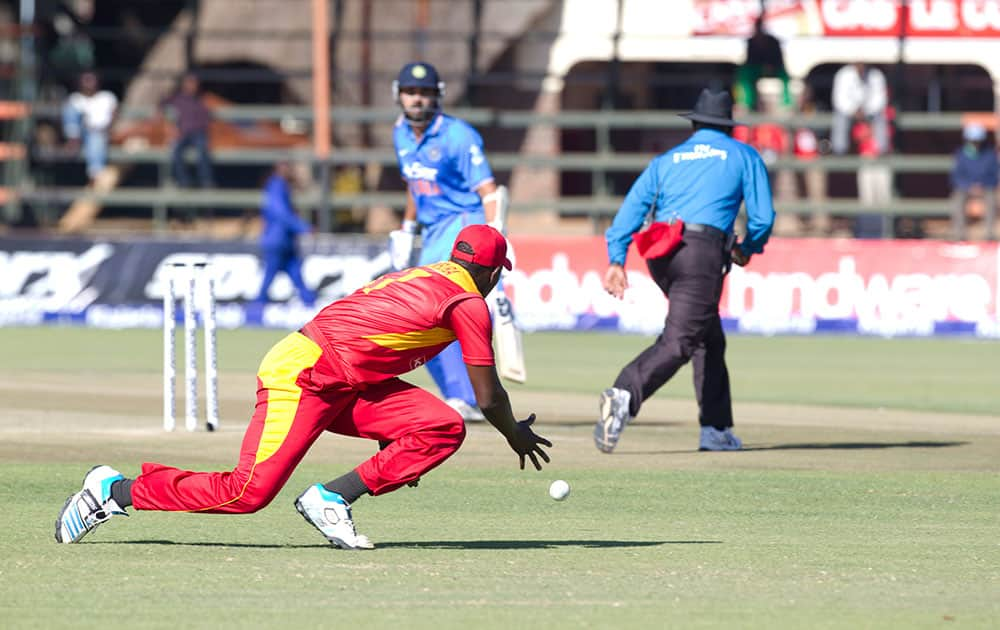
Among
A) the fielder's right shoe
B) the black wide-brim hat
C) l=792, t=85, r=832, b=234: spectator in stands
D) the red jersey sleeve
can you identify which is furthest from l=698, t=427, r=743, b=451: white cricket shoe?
l=792, t=85, r=832, b=234: spectator in stands

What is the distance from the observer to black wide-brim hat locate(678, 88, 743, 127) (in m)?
12.0

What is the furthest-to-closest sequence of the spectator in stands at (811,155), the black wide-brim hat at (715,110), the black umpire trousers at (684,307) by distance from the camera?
the spectator in stands at (811,155), the black wide-brim hat at (715,110), the black umpire trousers at (684,307)

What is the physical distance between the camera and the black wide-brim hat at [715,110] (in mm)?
12039

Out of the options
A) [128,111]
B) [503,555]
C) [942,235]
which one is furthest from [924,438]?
[128,111]

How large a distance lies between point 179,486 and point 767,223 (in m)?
4.93

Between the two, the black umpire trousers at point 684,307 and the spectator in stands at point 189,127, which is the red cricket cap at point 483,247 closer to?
the black umpire trousers at point 684,307

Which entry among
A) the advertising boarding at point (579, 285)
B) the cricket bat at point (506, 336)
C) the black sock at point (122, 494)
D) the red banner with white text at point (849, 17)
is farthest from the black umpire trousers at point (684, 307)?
the red banner with white text at point (849, 17)

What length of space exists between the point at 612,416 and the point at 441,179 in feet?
8.98

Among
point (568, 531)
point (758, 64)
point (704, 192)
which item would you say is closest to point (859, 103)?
point (758, 64)

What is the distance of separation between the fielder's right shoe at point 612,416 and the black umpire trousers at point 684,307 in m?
0.09

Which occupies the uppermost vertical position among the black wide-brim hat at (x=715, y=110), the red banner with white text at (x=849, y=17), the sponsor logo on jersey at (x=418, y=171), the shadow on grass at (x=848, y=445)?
the red banner with white text at (x=849, y=17)

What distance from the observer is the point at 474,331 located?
7.79 meters

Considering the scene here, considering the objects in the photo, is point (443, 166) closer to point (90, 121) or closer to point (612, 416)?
point (612, 416)

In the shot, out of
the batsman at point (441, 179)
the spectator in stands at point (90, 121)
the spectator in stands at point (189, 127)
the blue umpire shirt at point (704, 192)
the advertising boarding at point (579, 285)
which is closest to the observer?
the blue umpire shirt at point (704, 192)
